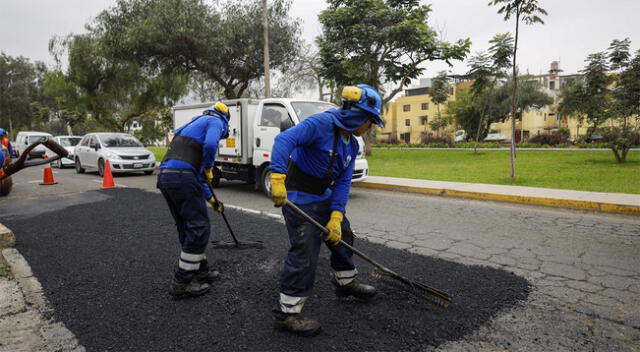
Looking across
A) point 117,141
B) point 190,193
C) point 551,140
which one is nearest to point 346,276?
point 190,193

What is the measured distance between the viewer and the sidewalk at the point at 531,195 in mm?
6758

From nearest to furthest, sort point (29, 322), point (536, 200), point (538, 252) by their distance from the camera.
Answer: point (29, 322), point (538, 252), point (536, 200)

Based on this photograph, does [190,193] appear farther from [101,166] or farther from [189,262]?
[101,166]

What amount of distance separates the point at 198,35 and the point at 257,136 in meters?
9.41

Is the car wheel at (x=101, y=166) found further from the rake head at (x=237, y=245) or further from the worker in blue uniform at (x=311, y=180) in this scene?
the worker in blue uniform at (x=311, y=180)

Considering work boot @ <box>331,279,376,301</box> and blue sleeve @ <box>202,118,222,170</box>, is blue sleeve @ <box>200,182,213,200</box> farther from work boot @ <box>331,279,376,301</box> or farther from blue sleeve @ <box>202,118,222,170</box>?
work boot @ <box>331,279,376,301</box>

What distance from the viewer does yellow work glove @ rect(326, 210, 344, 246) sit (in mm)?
2742

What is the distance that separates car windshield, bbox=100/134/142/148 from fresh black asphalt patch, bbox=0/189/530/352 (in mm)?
10200

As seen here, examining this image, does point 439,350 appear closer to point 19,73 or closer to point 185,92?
point 185,92

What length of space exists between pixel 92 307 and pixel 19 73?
179ft

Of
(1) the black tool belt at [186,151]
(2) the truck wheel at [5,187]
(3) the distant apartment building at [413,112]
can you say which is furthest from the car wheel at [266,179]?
(3) the distant apartment building at [413,112]

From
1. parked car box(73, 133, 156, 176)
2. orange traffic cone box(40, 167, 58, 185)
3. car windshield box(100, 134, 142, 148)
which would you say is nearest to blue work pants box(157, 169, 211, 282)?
orange traffic cone box(40, 167, 58, 185)

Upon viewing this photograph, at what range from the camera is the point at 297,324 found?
2635mm

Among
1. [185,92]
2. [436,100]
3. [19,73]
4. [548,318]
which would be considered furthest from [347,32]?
[19,73]
